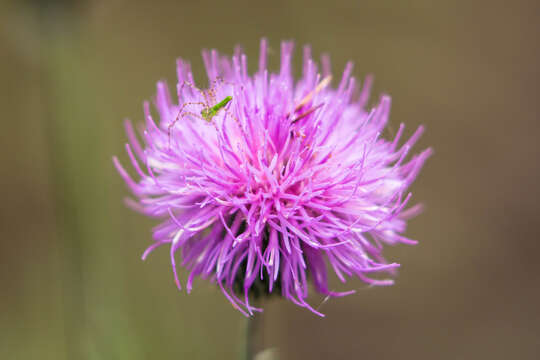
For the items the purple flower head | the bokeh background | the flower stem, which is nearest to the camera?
the purple flower head

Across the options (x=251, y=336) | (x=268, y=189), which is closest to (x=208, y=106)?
(x=268, y=189)

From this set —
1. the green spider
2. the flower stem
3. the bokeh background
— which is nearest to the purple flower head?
the green spider

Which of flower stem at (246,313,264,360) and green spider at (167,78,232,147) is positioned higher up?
green spider at (167,78,232,147)

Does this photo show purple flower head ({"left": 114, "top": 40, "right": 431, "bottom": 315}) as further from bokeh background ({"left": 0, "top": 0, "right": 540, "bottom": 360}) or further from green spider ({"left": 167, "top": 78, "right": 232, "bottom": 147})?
bokeh background ({"left": 0, "top": 0, "right": 540, "bottom": 360})

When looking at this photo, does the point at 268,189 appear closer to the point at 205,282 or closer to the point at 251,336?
the point at 251,336

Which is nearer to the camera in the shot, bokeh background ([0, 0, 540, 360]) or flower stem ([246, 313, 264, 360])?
flower stem ([246, 313, 264, 360])

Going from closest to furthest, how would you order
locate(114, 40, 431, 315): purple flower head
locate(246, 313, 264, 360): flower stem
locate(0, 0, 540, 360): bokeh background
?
locate(114, 40, 431, 315): purple flower head, locate(246, 313, 264, 360): flower stem, locate(0, 0, 540, 360): bokeh background

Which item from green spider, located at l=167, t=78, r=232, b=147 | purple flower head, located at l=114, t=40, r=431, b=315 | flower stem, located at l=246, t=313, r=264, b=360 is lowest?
flower stem, located at l=246, t=313, r=264, b=360
